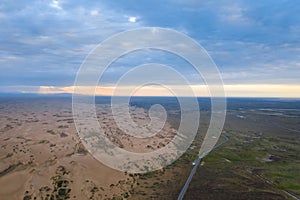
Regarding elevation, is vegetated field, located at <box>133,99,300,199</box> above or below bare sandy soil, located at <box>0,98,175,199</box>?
below

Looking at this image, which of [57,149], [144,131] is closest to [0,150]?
[57,149]

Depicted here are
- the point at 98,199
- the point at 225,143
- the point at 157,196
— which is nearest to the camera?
the point at 98,199

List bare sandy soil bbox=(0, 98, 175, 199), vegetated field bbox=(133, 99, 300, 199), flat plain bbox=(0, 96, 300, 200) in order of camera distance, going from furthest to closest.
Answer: vegetated field bbox=(133, 99, 300, 199) → flat plain bbox=(0, 96, 300, 200) → bare sandy soil bbox=(0, 98, 175, 199)

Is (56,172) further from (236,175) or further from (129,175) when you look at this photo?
(236,175)

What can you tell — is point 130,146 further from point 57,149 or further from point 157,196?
point 157,196

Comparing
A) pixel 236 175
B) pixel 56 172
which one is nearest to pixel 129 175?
pixel 56 172

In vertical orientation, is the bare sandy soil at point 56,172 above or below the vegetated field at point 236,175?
above

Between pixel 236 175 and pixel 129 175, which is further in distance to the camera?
pixel 236 175

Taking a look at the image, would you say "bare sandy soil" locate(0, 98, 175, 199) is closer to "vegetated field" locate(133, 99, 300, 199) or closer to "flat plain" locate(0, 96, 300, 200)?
"flat plain" locate(0, 96, 300, 200)

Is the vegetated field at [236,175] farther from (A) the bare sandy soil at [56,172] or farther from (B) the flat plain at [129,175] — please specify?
(A) the bare sandy soil at [56,172]

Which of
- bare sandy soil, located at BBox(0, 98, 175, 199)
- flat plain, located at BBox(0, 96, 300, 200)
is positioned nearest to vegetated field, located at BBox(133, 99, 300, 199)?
flat plain, located at BBox(0, 96, 300, 200)

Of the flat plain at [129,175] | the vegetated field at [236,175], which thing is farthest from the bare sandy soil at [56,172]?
the vegetated field at [236,175]
